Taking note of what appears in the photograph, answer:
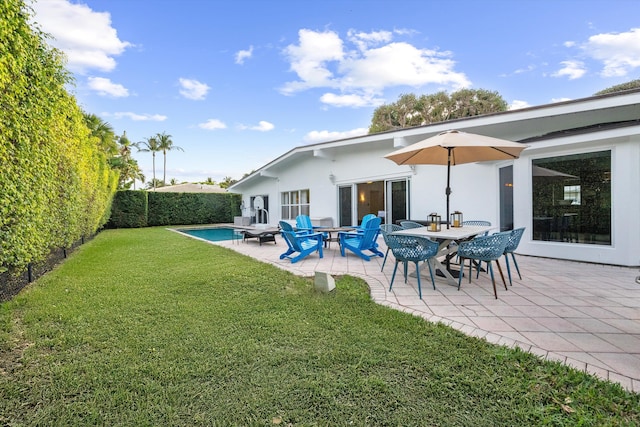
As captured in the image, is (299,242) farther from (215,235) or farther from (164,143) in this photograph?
(164,143)

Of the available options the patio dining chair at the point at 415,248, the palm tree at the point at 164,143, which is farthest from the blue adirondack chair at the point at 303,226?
the palm tree at the point at 164,143

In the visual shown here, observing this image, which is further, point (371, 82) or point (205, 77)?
point (371, 82)

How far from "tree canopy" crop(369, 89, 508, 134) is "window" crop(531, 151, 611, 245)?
55.0ft

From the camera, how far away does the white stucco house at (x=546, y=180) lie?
Answer: 5.61 meters

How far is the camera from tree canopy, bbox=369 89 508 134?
22.5 m

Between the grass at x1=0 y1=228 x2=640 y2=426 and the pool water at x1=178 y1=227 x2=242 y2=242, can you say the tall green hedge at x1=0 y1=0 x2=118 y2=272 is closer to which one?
the grass at x1=0 y1=228 x2=640 y2=426

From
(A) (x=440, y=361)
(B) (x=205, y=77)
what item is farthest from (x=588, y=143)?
(B) (x=205, y=77)

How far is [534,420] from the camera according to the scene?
1767mm

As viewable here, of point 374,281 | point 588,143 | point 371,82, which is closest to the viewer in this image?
point 374,281

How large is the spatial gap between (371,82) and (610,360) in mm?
18451

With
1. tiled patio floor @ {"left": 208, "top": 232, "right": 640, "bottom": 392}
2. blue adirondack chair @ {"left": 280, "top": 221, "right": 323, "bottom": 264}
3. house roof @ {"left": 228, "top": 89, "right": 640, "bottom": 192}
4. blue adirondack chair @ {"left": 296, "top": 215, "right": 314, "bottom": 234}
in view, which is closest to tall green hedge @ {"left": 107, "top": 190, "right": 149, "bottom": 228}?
blue adirondack chair @ {"left": 296, "top": 215, "right": 314, "bottom": 234}

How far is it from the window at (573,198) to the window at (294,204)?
887cm

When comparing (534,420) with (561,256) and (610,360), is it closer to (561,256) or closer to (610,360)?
(610,360)

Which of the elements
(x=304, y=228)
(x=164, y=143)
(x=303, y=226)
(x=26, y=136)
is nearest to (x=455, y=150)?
(x=304, y=228)
